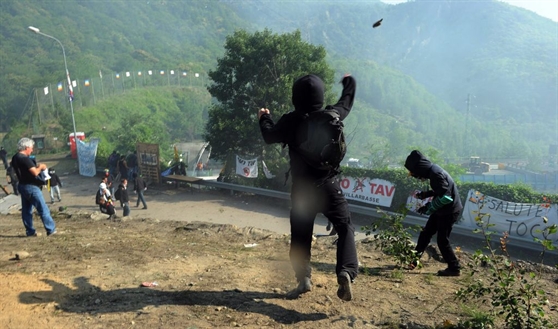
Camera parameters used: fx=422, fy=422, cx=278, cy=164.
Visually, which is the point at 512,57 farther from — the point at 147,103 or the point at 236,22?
the point at 147,103

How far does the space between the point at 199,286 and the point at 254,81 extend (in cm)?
1722

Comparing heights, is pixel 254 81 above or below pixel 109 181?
→ above

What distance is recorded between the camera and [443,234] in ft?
16.1

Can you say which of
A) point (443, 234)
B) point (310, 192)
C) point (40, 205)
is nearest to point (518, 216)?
point (443, 234)

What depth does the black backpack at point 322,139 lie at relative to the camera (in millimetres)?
3336

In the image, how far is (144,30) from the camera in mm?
137500

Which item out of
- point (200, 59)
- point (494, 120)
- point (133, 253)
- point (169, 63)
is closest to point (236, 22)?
point (200, 59)

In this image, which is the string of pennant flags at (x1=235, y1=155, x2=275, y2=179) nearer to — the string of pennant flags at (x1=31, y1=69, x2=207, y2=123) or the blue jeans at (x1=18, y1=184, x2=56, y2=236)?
the string of pennant flags at (x1=31, y1=69, x2=207, y2=123)

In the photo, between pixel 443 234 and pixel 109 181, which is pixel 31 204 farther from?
pixel 109 181

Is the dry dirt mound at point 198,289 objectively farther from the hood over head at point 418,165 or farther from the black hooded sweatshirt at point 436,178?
the hood over head at point 418,165

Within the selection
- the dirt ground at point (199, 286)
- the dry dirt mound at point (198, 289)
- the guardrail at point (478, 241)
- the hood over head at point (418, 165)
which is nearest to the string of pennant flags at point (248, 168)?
the guardrail at point (478, 241)

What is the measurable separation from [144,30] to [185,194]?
131919 mm

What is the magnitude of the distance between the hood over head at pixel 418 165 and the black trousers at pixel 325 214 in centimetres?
181

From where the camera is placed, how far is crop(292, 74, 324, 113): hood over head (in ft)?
11.1
